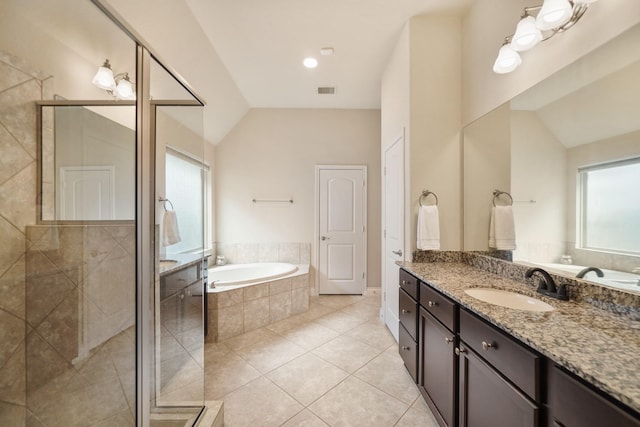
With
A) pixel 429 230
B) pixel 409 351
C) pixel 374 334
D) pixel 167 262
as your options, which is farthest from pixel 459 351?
pixel 167 262

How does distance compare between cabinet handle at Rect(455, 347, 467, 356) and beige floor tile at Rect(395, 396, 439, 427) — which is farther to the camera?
beige floor tile at Rect(395, 396, 439, 427)

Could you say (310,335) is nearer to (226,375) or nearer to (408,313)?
(226,375)

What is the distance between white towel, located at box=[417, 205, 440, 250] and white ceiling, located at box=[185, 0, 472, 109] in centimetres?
167

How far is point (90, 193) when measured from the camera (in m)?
1.34

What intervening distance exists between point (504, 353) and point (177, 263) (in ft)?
6.58

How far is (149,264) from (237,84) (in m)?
2.64

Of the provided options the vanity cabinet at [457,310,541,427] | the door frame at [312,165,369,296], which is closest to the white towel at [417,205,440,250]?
the vanity cabinet at [457,310,541,427]

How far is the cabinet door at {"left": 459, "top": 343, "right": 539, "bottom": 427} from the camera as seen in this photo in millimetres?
796

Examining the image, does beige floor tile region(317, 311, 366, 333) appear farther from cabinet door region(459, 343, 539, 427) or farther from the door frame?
cabinet door region(459, 343, 539, 427)

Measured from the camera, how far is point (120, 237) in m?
1.32

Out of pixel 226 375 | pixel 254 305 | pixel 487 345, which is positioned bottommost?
pixel 226 375

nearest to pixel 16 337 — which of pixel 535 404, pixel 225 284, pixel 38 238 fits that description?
pixel 38 238

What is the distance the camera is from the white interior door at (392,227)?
2.22 m

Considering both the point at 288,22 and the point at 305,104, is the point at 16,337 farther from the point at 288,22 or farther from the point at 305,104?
the point at 305,104
